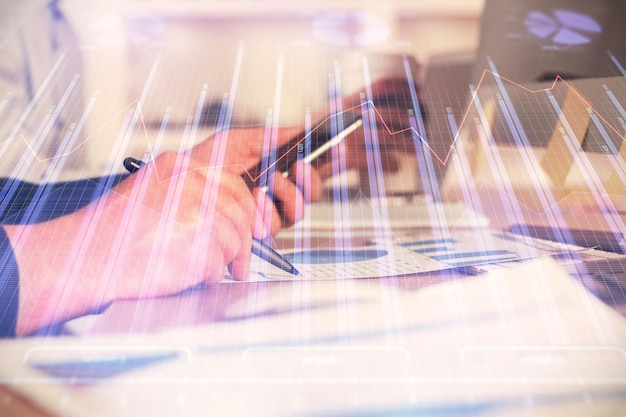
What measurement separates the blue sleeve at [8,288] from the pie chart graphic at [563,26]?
2085mm

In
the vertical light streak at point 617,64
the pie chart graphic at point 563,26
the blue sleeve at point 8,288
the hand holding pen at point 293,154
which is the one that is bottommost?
the blue sleeve at point 8,288

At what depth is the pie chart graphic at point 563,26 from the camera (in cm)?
213

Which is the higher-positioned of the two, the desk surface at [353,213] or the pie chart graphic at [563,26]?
the pie chart graphic at [563,26]

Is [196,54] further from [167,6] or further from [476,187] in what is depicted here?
[476,187]

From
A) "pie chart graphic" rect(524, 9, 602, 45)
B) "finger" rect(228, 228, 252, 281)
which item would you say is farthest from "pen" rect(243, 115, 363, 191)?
"pie chart graphic" rect(524, 9, 602, 45)

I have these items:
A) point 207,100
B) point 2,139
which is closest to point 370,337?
point 207,100

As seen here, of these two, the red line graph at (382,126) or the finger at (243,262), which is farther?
the red line graph at (382,126)

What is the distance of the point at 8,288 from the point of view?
55.2 inches

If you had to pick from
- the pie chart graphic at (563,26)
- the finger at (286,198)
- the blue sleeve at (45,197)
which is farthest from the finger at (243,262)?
the pie chart graphic at (563,26)

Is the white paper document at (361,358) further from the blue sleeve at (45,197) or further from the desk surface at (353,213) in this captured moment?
the blue sleeve at (45,197)

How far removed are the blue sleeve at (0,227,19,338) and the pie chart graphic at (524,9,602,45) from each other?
2.08 meters

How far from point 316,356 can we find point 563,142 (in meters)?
1.12

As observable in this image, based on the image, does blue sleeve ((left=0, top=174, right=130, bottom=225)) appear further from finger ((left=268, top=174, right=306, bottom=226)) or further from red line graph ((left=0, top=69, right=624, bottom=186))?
finger ((left=268, top=174, right=306, bottom=226))
